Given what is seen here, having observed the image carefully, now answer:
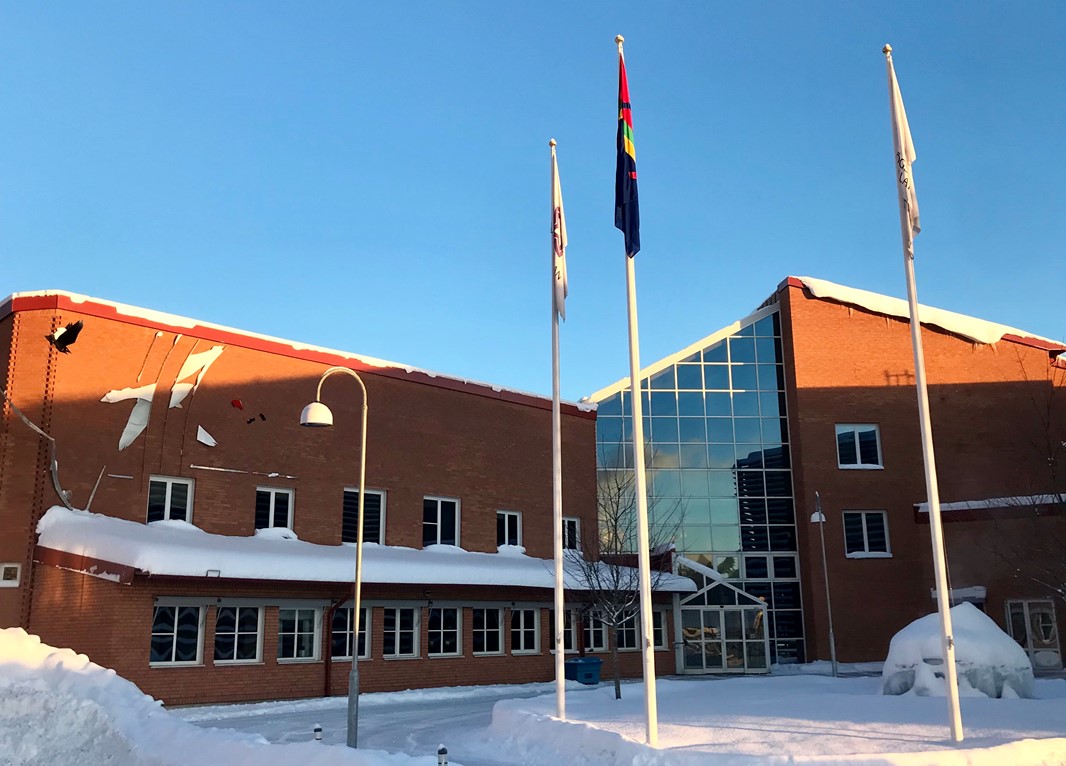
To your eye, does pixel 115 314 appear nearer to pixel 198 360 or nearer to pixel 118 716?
pixel 198 360

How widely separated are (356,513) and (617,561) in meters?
8.06

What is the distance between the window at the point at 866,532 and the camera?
38.7 meters

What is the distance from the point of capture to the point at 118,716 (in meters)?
17.0

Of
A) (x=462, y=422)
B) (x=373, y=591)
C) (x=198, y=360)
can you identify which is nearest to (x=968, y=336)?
(x=462, y=422)

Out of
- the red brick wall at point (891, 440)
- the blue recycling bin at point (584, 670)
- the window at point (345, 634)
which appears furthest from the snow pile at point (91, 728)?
the red brick wall at point (891, 440)

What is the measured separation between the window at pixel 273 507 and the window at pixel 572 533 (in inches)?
441

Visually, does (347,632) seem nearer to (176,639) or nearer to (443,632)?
(443,632)

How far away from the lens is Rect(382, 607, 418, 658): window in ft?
91.2

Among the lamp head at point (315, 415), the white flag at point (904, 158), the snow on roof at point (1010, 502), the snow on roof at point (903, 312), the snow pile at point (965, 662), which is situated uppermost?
the snow on roof at point (903, 312)

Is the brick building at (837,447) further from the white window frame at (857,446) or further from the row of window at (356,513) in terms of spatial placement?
the row of window at (356,513)

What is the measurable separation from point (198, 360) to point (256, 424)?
2.38 metres

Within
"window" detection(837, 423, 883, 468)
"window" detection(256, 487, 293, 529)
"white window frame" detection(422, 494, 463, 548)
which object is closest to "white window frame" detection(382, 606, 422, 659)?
"white window frame" detection(422, 494, 463, 548)

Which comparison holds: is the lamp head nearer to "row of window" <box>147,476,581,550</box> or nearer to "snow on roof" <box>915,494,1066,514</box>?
"row of window" <box>147,476,581,550</box>

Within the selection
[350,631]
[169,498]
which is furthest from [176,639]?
[350,631]
